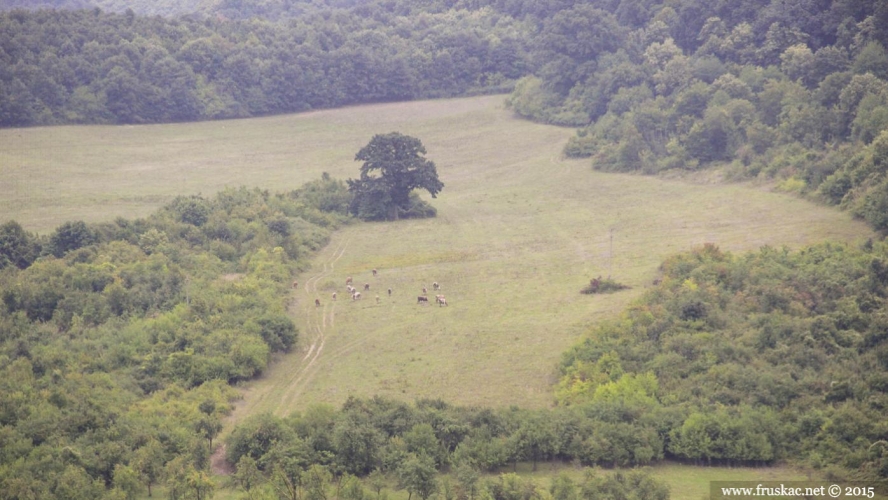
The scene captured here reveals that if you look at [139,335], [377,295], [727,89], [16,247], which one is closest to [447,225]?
[377,295]

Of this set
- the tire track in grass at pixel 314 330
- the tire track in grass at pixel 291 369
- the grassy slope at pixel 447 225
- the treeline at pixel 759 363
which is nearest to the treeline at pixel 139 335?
the tire track in grass at pixel 291 369

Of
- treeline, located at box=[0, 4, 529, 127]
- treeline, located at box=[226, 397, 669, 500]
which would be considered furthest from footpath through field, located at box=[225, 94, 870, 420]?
treeline, located at box=[0, 4, 529, 127]

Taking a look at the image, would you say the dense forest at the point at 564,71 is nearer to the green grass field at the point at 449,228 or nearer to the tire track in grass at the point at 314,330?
the green grass field at the point at 449,228

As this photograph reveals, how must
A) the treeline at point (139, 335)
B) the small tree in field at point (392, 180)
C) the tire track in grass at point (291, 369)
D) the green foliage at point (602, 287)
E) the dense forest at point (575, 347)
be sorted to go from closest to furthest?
the treeline at point (139, 335) < the dense forest at point (575, 347) < the tire track in grass at point (291, 369) < the green foliage at point (602, 287) < the small tree in field at point (392, 180)

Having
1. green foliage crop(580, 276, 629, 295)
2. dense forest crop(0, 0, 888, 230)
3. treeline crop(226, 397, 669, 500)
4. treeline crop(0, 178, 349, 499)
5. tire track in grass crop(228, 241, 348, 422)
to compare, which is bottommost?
tire track in grass crop(228, 241, 348, 422)

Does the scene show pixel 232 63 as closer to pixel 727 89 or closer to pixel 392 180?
pixel 392 180

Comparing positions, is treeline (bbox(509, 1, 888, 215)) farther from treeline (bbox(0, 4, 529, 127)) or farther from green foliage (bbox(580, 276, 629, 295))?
green foliage (bbox(580, 276, 629, 295))
